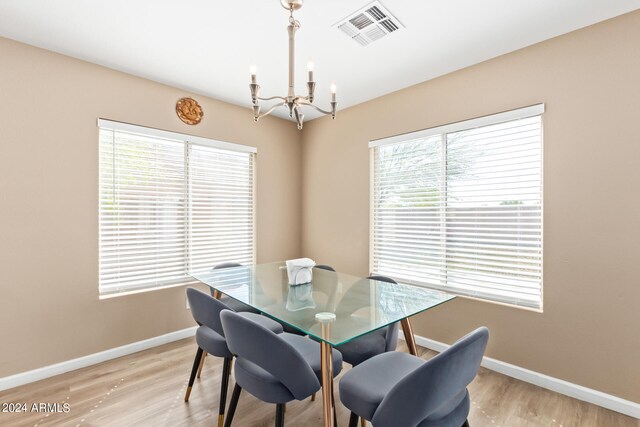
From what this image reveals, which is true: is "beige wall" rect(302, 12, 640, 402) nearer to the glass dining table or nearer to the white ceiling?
the white ceiling

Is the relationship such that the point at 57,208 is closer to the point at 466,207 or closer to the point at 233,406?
the point at 233,406

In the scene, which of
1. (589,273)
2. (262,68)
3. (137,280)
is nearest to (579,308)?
(589,273)

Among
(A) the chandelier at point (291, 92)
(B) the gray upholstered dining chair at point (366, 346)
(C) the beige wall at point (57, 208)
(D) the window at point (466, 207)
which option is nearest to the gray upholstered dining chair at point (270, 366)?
(B) the gray upholstered dining chair at point (366, 346)

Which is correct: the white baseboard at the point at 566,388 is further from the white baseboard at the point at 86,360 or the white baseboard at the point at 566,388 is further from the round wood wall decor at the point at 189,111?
the round wood wall decor at the point at 189,111

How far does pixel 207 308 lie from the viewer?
188cm

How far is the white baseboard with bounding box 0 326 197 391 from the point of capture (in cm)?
236

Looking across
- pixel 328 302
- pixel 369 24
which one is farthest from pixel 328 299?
pixel 369 24

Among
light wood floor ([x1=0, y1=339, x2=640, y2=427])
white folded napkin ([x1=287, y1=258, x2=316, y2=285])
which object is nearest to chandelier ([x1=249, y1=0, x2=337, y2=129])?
white folded napkin ([x1=287, y1=258, x2=316, y2=285])

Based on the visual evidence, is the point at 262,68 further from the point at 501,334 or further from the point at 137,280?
the point at 501,334

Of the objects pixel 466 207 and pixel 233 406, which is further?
pixel 466 207

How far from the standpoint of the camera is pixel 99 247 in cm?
278

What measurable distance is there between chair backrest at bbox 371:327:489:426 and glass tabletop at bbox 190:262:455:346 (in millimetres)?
297

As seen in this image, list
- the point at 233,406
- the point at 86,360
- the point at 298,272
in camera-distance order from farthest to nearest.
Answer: the point at 86,360
the point at 298,272
the point at 233,406

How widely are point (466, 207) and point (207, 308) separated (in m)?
2.33
